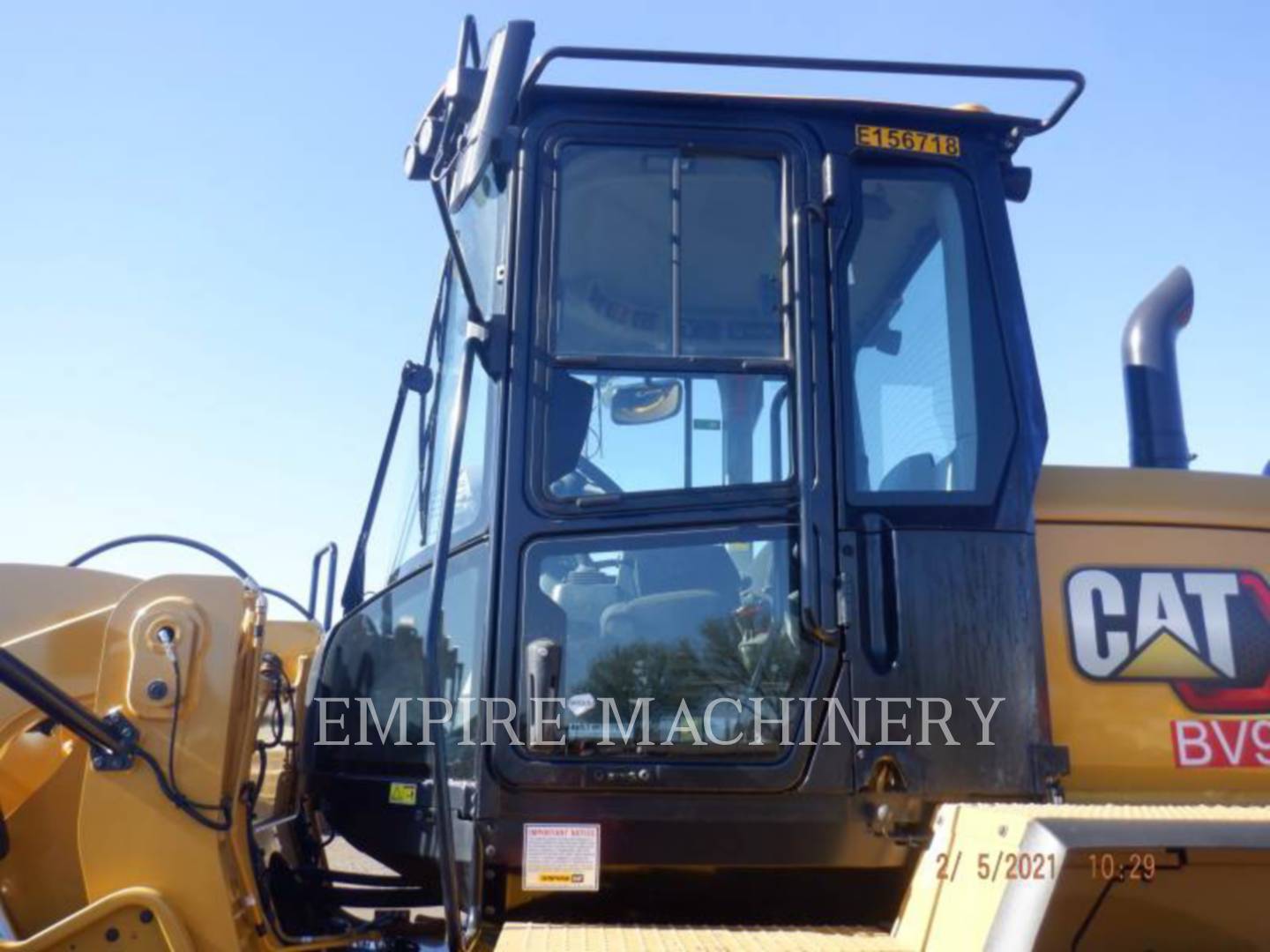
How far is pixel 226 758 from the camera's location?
2689 mm

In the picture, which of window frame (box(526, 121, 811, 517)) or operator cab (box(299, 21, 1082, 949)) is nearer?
operator cab (box(299, 21, 1082, 949))

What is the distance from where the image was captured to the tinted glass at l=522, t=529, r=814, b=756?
259 cm

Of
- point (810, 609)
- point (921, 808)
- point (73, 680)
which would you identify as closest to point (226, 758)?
point (73, 680)

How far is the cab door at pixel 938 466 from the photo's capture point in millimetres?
2619

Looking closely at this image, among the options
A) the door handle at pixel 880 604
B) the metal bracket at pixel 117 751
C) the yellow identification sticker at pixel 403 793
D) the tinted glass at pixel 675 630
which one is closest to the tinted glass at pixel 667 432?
the tinted glass at pixel 675 630

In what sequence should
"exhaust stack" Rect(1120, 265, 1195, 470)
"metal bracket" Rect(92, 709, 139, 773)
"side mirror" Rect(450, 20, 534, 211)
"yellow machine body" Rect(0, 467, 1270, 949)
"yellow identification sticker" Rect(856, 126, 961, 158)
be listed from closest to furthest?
1. "yellow machine body" Rect(0, 467, 1270, 949)
2. "side mirror" Rect(450, 20, 534, 211)
3. "metal bracket" Rect(92, 709, 139, 773)
4. "yellow identification sticker" Rect(856, 126, 961, 158)
5. "exhaust stack" Rect(1120, 265, 1195, 470)

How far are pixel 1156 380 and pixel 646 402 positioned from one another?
5.31 ft

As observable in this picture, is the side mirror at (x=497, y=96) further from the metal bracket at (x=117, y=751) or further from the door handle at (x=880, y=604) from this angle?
the metal bracket at (x=117, y=751)

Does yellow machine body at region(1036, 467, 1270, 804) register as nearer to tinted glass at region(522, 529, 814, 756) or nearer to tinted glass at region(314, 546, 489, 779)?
tinted glass at region(522, 529, 814, 756)

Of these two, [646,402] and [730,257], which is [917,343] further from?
[646,402]

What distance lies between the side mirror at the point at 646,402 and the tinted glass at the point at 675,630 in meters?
0.29

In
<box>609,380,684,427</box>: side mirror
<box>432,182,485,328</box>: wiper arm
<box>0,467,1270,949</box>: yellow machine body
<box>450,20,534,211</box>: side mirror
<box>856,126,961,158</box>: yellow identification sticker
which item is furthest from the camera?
<box>856,126,961,158</box>: yellow identification sticker

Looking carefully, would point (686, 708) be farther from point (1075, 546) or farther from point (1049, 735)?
point (1075, 546)

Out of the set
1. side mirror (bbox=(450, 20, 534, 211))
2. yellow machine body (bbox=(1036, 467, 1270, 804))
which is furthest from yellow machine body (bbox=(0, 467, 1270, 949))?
side mirror (bbox=(450, 20, 534, 211))
